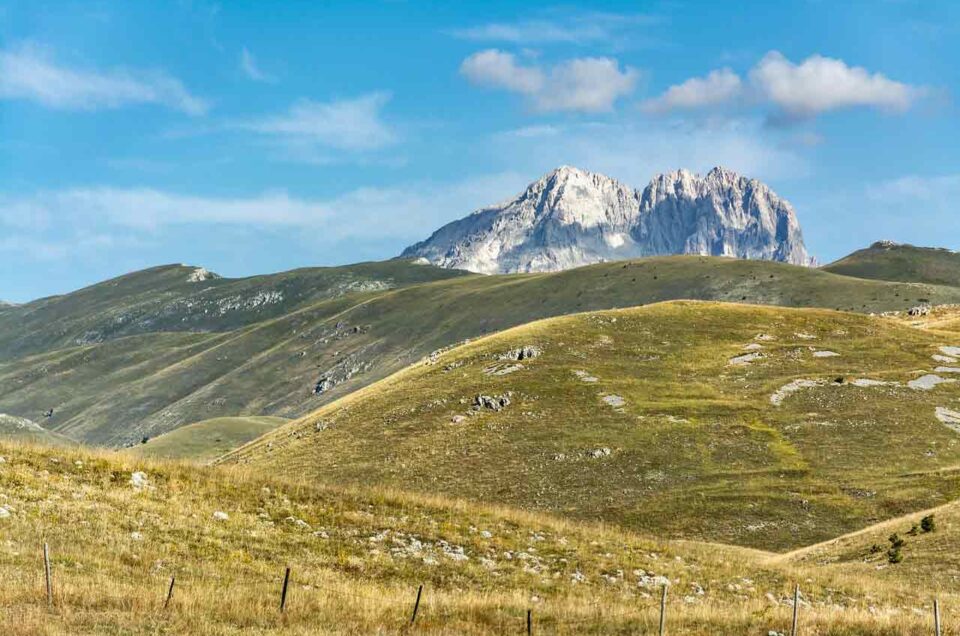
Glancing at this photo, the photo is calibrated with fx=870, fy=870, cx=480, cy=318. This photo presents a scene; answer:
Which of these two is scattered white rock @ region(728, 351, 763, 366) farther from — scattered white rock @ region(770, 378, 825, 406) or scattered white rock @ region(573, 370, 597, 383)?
scattered white rock @ region(573, 370, 597, 383)

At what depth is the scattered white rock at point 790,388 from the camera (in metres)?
87.3

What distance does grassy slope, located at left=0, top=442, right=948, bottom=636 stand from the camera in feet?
76.5

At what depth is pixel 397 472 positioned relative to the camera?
7850 cm

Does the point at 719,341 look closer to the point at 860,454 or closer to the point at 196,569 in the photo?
the point at 860,454

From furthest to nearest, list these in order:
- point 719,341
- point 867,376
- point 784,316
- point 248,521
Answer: point 784,316, point 719,341, point 867,376, point 248,521

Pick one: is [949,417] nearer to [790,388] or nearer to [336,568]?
[790,388]

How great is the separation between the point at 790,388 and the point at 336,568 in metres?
70.2

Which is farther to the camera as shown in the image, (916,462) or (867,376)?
(867,376)

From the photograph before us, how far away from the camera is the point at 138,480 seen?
1419 inches

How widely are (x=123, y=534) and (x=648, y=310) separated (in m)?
102

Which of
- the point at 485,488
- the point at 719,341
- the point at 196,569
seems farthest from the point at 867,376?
the point at 196,569

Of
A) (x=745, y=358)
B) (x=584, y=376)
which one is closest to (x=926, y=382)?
(x=745, y=358)

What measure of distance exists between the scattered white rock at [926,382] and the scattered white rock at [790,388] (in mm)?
8665

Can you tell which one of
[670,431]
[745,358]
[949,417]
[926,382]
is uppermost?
[745,358]
